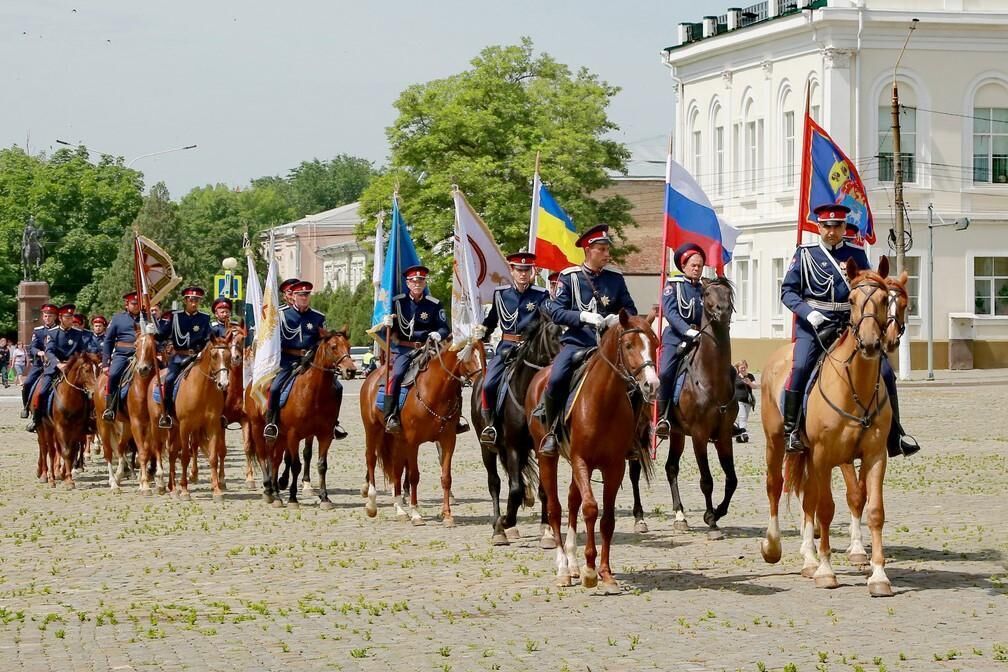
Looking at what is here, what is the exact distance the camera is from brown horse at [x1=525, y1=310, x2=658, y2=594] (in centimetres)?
1356

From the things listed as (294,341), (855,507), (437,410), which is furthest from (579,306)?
(294,341)

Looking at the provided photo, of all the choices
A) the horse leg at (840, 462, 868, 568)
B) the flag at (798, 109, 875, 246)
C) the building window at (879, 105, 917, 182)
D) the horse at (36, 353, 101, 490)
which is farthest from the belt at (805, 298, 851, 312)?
the building window at (879, 105, 917, 182)

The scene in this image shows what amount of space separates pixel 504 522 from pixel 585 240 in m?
→ 3.81

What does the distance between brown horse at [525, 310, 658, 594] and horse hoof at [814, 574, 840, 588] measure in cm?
154

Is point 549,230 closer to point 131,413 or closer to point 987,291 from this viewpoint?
point 131,413

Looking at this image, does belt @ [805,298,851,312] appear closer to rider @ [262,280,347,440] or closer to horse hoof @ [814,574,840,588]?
horse hoof @ [814,574,840,588]

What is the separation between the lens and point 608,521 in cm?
1393

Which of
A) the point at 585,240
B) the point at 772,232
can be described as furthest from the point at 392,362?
the point at 772,232

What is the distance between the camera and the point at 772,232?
223 ft

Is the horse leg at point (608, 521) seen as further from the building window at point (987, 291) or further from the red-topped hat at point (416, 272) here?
the building window at point (987, 291)

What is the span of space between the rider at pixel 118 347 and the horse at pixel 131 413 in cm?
12

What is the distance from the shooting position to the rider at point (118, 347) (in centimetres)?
2591

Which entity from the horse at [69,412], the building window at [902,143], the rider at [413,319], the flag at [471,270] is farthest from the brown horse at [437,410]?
the building window at [902,143]

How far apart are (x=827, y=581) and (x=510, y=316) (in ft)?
17.2
